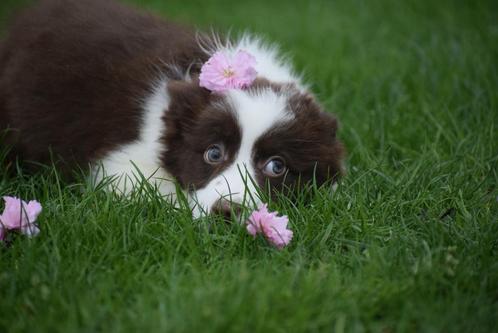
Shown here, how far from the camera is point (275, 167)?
3443 mm

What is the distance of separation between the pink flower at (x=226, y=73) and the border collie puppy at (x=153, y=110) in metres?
0.03

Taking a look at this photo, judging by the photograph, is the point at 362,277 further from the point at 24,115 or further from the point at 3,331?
the point at 24,115

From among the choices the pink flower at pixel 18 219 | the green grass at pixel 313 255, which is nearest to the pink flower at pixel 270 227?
the green grass at pixel 313 255

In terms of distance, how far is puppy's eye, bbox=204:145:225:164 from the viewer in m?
3.43

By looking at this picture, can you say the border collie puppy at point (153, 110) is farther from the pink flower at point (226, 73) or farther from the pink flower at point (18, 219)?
the pink flower at point (18, 219)

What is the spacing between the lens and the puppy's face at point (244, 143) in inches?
131

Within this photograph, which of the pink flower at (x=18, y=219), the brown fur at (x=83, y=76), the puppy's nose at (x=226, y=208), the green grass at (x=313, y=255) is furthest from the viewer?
the brown fur at (x=83, y=76)

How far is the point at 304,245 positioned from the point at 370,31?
4633 millimetres

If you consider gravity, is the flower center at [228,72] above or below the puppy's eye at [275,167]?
above

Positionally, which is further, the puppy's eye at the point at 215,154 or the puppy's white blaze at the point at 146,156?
the puppy's white blaze at the point at 146,156

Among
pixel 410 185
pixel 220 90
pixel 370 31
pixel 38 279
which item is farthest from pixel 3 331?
pixel 370 31

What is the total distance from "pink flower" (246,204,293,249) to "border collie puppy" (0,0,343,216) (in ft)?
0.55

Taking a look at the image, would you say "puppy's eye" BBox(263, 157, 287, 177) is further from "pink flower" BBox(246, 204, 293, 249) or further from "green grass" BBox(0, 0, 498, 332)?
"pink flower" BBox(246, 204, 293, 249)

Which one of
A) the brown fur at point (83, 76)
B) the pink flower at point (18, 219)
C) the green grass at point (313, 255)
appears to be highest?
the brown fur at point (83, 76)
